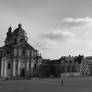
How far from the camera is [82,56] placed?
98875 mm

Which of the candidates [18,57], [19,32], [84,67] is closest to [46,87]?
[18,57]

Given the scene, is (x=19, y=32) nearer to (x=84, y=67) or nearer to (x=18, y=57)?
(x=18, y=57)

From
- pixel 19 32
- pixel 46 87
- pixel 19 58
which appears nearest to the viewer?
pixel 46 87

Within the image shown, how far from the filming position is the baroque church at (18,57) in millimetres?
72062

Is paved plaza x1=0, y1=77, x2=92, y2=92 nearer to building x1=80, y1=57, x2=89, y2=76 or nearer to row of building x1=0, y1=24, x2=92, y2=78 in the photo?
row of building x1=0, y1=24, x2=92, y2=78

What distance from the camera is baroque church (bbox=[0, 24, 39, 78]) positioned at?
236 feet

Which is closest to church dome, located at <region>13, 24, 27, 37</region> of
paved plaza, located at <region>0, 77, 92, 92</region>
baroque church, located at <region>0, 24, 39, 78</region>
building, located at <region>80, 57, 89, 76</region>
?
baroque church, located at <region>0, 24, 39, 78</region>

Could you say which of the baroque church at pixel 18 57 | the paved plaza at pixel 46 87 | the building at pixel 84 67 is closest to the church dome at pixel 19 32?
the baroque church at pixel 18 57

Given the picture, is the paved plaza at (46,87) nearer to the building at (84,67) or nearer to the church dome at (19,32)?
the church dome at (19,32)

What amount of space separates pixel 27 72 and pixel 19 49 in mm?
9593

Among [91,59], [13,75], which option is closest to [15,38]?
[13,75]

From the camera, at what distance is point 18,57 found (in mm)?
74375

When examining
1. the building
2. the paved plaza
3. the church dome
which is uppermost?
the church dome

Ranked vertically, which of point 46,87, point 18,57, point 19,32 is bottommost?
point 46,87
